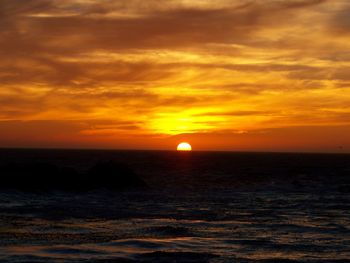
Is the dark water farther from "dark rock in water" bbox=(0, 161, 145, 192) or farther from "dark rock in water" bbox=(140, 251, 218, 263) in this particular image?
"dark rock in water" bbox=(0, 161, 145, 192)

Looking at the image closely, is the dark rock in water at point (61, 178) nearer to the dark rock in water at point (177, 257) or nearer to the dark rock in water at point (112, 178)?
the dark rock in water at point (112, 178)

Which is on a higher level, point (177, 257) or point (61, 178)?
point (61, 178)

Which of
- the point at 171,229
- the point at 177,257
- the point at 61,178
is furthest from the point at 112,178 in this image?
the point at 177,257

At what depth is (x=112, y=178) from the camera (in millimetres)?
56562

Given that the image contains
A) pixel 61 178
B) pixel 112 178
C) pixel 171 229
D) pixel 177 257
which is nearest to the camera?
pixel 177 257

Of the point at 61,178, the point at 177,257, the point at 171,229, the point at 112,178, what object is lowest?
the point at 177,257

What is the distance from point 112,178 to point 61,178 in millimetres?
5551

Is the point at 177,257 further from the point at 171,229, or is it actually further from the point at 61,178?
the point at 61,178

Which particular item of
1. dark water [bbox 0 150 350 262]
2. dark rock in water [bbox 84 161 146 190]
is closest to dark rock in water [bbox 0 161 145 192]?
dark rock in water [bbox 84 161 146 190]

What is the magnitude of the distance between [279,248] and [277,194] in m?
29.5

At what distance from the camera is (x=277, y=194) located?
167 ft

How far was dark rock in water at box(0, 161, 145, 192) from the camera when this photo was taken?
5028 cm

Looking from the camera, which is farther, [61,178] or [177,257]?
[61,178]

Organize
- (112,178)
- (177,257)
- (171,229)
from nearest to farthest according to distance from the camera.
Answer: (177,257) → (171,229) → (112,178)
